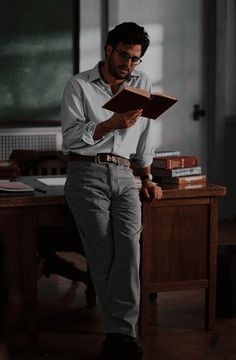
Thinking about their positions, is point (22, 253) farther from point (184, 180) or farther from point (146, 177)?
point (184, 180)

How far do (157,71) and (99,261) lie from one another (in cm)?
374

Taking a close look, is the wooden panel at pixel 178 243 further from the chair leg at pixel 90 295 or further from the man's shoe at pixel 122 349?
the chair leg at pixel 90 295

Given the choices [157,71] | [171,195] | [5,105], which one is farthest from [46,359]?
[157,71]

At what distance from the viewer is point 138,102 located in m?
4.40

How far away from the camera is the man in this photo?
4.63 m

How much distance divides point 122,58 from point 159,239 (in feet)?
3.43

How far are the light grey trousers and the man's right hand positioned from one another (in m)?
0.23

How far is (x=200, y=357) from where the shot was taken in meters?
4.68

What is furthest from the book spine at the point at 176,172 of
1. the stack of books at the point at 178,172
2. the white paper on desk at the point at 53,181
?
the white paper on desk at the point at 53,181

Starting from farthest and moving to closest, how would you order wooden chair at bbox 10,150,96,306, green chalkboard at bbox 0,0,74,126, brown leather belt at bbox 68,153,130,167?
1. green chalkboard at bbox 0,0,74,126
2. wooden chair at bbox 10,150,96,306
3. brown leather belt at bbox 68,153,130,167

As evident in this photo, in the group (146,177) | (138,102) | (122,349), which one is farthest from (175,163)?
(122,349)

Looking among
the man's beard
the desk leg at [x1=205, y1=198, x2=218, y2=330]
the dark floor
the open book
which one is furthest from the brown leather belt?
the dark floor

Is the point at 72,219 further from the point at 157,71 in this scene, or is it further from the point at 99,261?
the point at 157,71

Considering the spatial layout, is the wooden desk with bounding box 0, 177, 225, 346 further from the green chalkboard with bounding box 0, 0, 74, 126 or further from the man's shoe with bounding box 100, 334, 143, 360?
the green chalkboard with bounding box 0, 0, 74, 126
